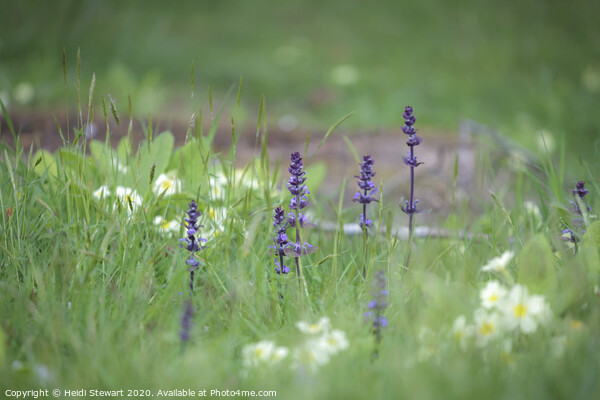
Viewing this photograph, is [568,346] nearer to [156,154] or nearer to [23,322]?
[23,322]

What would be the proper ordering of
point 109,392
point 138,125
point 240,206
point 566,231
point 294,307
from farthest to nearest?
point 138,125 → point 240,206 → point 566,231 → point 294,307 → point 109,392

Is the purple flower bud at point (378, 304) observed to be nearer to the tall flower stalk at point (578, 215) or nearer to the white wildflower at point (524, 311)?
the white wildflower at point (524, 311)

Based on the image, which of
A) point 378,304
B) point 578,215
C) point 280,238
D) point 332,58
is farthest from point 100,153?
point 332,58

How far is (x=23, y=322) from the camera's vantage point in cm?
119

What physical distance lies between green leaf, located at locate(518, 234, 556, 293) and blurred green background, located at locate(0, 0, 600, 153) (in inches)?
140

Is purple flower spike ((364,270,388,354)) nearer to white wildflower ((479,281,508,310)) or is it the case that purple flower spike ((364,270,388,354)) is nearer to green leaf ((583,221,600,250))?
white wildflower ((479,281,508,310))

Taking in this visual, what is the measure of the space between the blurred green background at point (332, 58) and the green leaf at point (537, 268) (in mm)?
3554

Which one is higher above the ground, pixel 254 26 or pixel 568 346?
pixel 254 26

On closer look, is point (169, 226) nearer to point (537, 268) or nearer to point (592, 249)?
point (537, 268)

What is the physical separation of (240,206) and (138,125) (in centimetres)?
287

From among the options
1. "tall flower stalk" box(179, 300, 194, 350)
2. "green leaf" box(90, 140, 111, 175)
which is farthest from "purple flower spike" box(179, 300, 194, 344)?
"green leaf" box(90, 140, 111, 175)

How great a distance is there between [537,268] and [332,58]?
6416 mm

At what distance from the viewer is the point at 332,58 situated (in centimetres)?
733

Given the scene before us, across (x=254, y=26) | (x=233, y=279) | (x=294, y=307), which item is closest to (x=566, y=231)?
(x=294, y=307)
